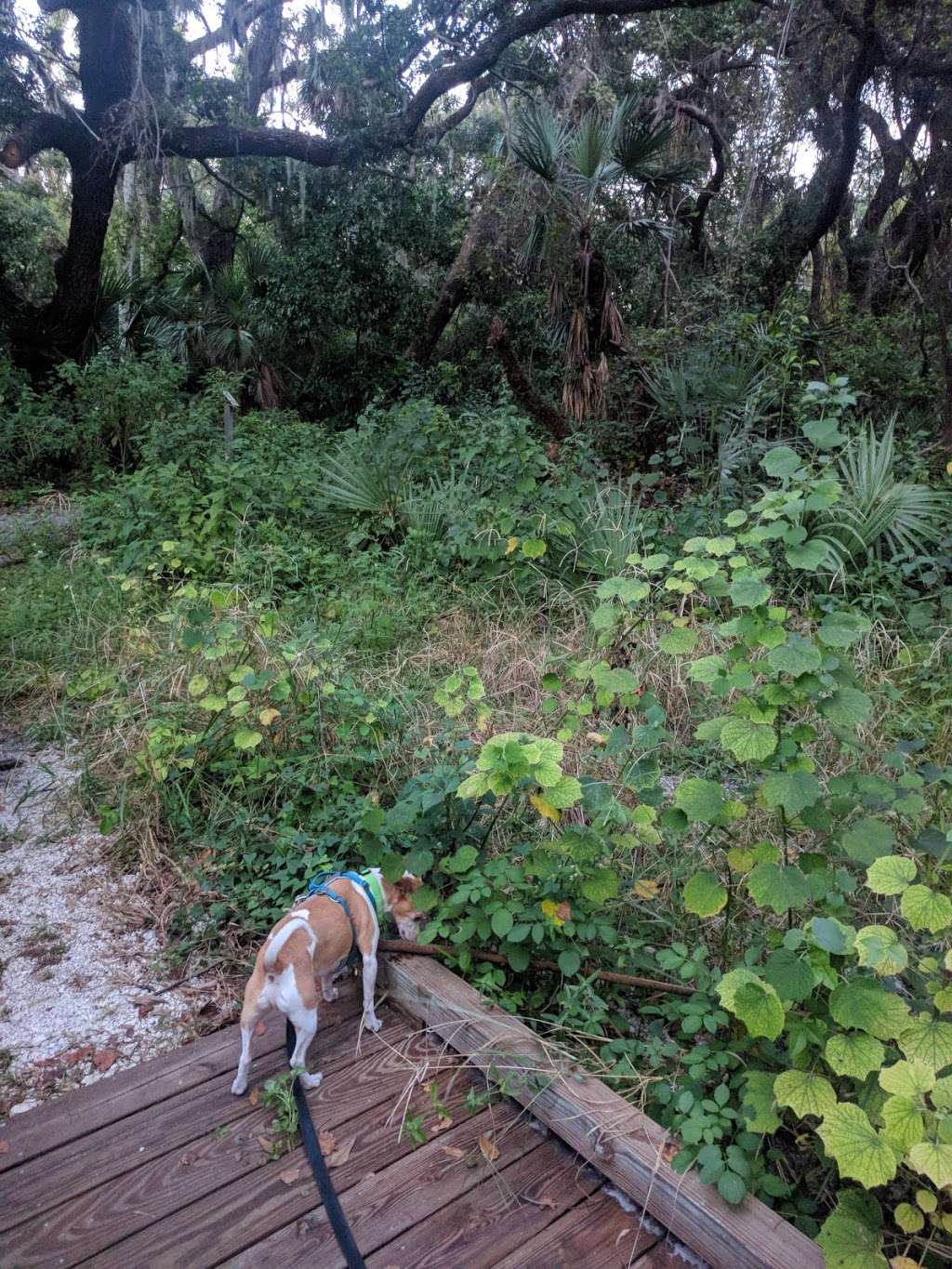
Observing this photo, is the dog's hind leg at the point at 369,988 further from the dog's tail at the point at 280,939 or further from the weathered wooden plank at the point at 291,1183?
the dog's tail at the point at 280,939

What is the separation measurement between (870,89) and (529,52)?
13.7ft

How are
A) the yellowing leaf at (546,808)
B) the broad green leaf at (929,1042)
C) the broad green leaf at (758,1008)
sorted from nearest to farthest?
the broad green leaf at (929,1042)
the broad green leaf at (758,1008)
the yellowing leaf at (546,808)

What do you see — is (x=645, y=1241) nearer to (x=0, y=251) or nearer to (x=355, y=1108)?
(x=355, y=1108)

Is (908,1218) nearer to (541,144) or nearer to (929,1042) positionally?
(929,1042)

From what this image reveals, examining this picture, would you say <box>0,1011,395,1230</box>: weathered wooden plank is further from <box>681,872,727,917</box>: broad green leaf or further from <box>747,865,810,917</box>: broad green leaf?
<box>747,865,810,917</box>: broad green leaf

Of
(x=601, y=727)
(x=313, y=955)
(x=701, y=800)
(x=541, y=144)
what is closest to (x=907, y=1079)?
(x=701, y=800)

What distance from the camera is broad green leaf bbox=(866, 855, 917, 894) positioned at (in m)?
1.48

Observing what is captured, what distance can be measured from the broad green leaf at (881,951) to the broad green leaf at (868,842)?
0.29 metres

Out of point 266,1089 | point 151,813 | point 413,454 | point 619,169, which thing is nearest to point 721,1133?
point 266,1089

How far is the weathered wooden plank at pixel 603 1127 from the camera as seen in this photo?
153 cm

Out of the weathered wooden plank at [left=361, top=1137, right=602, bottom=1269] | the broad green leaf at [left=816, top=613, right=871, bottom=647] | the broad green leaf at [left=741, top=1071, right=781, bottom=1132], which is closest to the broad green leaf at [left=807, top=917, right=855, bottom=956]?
the broad green leaf at [left=741, top=1071, right=781, bottom=1132]

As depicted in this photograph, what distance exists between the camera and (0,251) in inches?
410

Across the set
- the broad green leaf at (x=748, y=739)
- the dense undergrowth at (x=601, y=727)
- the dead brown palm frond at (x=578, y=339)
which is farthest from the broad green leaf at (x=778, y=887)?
the dead brown palm frond at (x=578, y=339)

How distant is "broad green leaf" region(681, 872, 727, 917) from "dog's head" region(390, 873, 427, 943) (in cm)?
82
